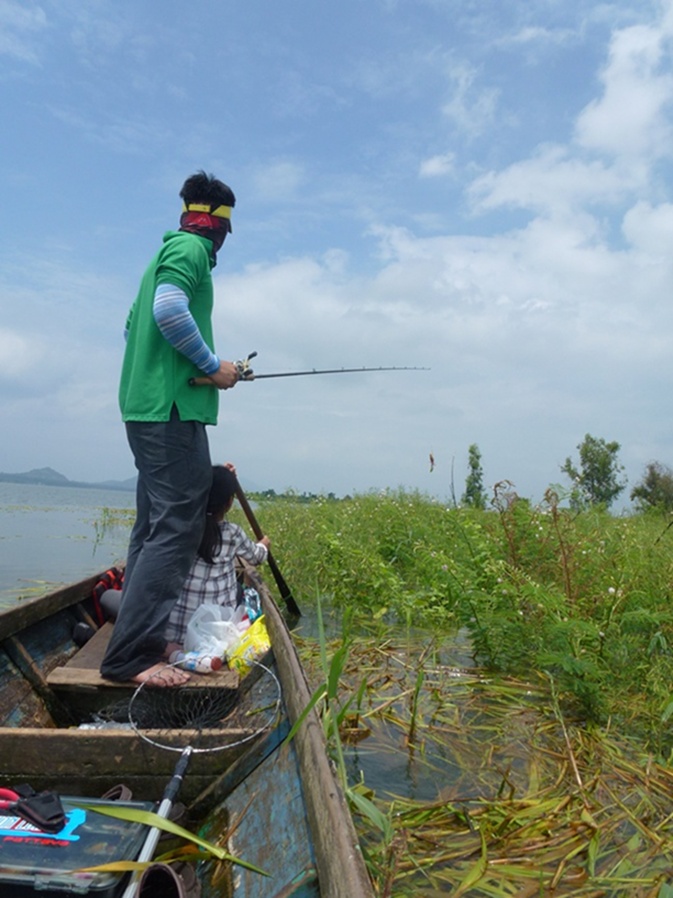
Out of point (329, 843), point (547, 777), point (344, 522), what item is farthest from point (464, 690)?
point (344, 522)

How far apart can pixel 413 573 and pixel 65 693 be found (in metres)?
4.73

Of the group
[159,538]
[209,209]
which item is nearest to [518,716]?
[159,538]

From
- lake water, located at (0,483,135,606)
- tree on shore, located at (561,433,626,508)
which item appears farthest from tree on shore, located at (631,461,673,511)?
lake water, located at (0,483,135,606)

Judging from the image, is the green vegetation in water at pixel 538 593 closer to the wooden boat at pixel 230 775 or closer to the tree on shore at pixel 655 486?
the wooden boat at pixel 230 775

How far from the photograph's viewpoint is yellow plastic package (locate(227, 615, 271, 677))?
3156 millimetres

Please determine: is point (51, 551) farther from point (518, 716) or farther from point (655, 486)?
point (655, 486)

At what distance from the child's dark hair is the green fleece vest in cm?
55

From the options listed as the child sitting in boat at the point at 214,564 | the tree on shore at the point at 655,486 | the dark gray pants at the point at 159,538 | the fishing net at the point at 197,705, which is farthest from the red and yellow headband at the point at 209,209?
the tree on shore at the point at 655,486

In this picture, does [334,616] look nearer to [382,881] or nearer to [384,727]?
[384,727]

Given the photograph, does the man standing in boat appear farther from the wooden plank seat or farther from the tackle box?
the tackle box

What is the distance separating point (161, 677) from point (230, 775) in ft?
2.19

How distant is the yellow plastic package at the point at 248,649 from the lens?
3156 mm

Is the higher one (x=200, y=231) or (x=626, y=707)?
(x=200, y=231)

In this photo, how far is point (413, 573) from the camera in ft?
24.1
